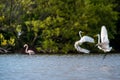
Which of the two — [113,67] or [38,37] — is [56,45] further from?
[113,67]

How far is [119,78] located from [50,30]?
19.2 metres

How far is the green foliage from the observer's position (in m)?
37.0

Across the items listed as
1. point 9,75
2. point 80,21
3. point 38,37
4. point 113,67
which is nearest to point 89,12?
point 80,21

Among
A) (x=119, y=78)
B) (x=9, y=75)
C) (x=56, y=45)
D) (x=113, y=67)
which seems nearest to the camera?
(x=119, y=78)

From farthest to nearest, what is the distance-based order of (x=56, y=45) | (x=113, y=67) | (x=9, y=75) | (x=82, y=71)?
(x=56, y=45) < (x=113, y=67) < (x=82, y=71) < (x=9, y=75)

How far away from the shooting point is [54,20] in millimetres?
37125

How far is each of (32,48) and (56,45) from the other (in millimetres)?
1774

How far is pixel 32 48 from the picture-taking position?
3762 centimetres

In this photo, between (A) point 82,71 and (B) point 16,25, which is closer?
(A) point 82,71

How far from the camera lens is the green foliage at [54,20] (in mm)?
36969

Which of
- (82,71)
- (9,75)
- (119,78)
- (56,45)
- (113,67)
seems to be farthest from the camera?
(56,45)

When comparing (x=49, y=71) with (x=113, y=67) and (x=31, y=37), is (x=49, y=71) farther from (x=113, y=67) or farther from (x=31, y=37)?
(x=31, y=37)

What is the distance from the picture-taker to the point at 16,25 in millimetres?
37438

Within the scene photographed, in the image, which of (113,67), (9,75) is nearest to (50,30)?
(113,67)
